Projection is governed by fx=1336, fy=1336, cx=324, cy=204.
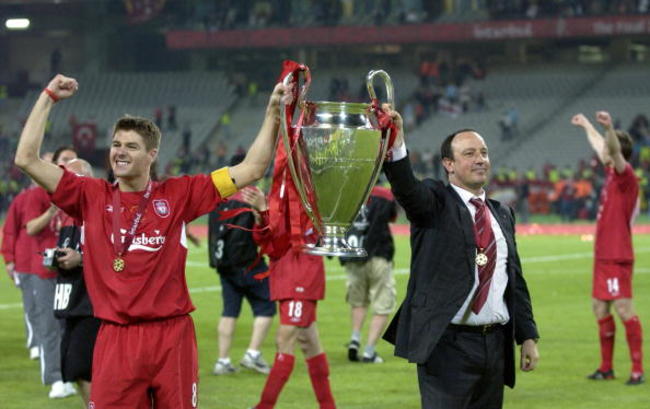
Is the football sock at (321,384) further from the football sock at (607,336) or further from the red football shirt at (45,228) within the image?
the football sock at (607,336)

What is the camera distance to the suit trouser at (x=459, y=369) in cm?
619

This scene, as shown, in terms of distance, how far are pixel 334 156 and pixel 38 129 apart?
1.42 meters

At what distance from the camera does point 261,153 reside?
577cm

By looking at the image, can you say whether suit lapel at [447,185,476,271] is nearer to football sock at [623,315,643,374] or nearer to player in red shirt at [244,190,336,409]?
player in red shirt at [244,190,336,409]

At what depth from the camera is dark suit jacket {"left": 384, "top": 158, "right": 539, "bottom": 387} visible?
6.14 m

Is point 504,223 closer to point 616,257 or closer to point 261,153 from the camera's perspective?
point 261,153

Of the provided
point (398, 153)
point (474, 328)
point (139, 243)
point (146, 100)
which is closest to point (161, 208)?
point (139, 243)

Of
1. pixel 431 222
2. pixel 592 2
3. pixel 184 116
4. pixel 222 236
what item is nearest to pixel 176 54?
pixel 184 116

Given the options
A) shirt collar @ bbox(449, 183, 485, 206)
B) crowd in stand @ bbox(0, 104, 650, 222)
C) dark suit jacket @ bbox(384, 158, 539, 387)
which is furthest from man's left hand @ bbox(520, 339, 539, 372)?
crowd in stand @ bbox(0, 104, 650, 222)

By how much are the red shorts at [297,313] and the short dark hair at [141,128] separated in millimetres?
4056

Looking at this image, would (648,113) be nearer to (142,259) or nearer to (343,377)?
(343,377)

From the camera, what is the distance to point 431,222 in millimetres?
6266

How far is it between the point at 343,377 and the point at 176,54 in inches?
1996

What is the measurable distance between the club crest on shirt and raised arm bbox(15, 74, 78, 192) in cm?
49
